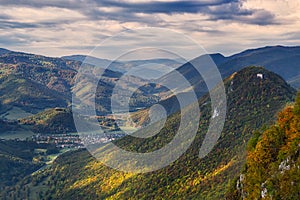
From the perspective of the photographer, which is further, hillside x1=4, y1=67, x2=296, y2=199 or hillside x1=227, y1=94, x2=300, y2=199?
hillside x1=4, y1=67, x2=296, y2=199

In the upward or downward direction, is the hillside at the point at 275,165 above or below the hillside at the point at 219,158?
above

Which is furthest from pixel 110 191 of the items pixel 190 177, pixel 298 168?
pixel 298 168

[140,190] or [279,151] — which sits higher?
[279,151]

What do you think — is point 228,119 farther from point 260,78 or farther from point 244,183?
point 244,183

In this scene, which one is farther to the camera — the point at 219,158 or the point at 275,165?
the point at 219,158

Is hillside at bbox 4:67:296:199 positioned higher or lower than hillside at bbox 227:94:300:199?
lower

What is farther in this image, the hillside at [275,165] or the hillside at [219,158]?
the hillside at [219,158]

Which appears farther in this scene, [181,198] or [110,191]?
[110,191]

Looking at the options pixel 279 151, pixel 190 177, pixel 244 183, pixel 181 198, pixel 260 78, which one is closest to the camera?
pixel 279 151
